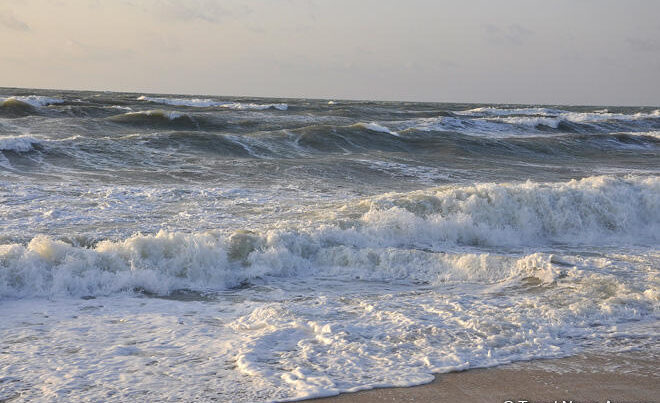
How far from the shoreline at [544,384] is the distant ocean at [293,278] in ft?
0.42

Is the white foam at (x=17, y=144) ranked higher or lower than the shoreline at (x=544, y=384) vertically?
higher

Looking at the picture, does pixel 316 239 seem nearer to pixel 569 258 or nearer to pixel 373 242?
pixel 373 242

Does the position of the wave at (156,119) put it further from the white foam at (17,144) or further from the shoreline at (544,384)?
the shoreline at (544,384)

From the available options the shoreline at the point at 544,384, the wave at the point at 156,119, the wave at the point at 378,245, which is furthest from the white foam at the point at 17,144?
the shoreline at the point at 544,384

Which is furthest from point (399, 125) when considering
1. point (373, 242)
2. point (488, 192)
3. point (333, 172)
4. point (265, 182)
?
point (373, 242)

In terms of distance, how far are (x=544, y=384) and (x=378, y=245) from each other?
13.7 feet

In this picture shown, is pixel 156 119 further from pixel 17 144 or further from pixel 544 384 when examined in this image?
pixel 544 384

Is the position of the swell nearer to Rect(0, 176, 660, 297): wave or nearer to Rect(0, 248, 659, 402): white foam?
Rect(0, 176, 660, 297): wave

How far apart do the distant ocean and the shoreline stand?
13cm

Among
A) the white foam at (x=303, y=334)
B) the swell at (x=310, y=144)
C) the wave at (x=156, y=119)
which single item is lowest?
the white foam at (x=303, y=334)

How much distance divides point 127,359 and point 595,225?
817 cm

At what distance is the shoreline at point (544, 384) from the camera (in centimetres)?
395

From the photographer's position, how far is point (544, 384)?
4.17m

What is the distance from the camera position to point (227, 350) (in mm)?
4602
